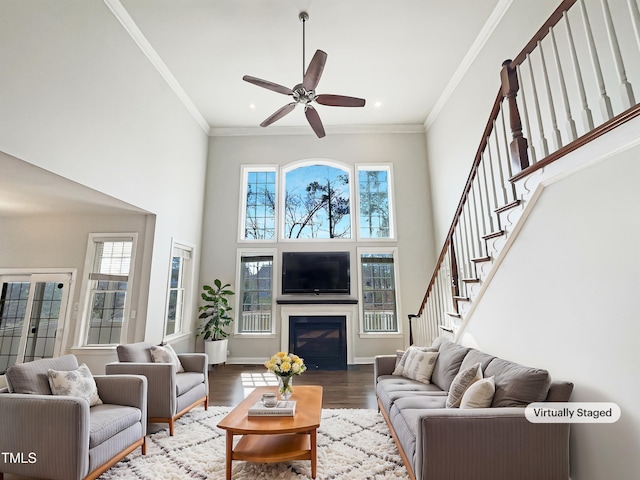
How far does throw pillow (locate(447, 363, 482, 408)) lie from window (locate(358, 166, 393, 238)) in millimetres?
4363

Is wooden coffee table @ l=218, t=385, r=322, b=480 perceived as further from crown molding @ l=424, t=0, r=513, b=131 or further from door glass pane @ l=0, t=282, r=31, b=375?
crown molding @ l=424, t=0, r=513, b=131

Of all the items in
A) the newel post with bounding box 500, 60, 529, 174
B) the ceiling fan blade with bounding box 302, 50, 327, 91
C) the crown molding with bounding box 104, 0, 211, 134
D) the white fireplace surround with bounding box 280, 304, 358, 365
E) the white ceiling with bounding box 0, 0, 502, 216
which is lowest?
the white fireplace surround with bounding box 280, 304, 358, 365

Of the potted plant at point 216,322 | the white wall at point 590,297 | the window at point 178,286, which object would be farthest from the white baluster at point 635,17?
the potted plant at point 216,322

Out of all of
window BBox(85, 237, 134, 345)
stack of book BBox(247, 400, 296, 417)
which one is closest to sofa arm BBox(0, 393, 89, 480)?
stack of book BBox(247, 400, 296, 417)

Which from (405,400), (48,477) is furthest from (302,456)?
(48,477)

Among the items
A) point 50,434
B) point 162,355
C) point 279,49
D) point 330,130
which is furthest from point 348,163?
point 50,434

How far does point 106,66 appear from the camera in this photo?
3775 millimetres

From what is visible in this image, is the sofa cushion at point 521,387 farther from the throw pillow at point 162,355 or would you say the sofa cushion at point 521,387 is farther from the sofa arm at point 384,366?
the throw pillow at point 162,355

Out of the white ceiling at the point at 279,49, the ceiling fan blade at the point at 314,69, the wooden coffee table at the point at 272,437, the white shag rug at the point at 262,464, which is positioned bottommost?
the white shag rug at the point at 262,464

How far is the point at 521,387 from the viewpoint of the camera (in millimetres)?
2018

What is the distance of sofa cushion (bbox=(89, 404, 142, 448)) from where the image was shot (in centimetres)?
224

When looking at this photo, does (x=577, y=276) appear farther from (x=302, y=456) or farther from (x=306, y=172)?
(x=306, y=172)

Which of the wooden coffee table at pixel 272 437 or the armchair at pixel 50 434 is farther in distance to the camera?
the wooden coffee table at pixel 272 437

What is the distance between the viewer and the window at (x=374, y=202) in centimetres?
673
